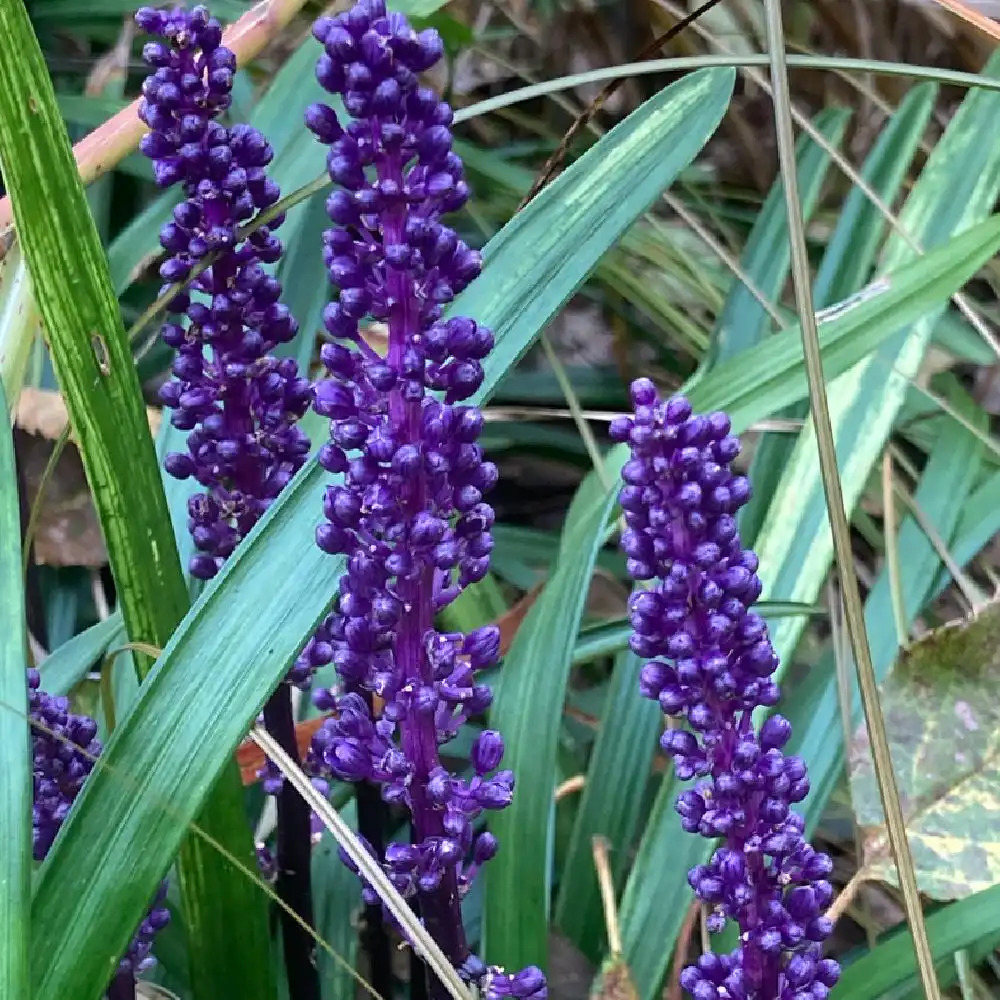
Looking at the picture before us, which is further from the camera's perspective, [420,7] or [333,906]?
[420,7]

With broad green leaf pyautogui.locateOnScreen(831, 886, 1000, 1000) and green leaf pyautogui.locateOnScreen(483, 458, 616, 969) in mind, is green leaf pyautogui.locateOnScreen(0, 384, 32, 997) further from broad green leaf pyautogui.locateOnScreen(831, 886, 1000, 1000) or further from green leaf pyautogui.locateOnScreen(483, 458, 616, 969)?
broad green leaf pyautogui.locateOnScreen(831, 886, 1000, 1000)

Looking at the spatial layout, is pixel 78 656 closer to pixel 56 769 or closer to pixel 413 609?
pixel 56 769

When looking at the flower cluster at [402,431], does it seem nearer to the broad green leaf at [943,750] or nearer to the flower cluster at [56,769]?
the flower cluster at [56,769]

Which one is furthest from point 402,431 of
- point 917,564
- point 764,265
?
point 764,265

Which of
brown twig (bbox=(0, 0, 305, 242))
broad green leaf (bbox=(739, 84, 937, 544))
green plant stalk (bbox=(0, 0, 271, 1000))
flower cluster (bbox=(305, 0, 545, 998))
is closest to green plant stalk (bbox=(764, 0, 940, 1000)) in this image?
flower cluster (bbox=(305, 0, 545, 998))

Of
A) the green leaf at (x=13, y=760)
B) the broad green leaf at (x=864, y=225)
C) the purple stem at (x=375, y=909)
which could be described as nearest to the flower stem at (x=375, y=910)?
the purple stem at (x=375, y=909)
